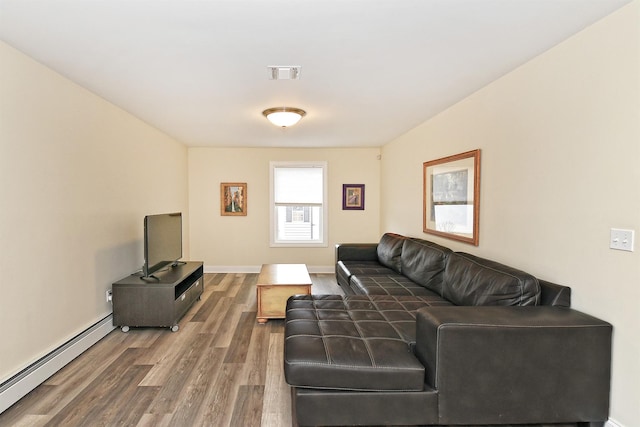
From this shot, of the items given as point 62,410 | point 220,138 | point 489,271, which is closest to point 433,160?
point 489,271

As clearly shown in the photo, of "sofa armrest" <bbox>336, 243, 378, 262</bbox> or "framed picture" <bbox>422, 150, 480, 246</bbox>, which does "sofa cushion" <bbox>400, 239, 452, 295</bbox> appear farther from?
"sofa armrest" <bbox>336, 243, 378, 262</bbox>

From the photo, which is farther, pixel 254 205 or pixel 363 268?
pixel 254 205

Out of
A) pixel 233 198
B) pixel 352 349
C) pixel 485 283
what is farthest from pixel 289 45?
pixel 233 198

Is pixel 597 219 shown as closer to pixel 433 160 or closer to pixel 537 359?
pixel 537 359

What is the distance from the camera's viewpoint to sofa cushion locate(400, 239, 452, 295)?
3.23 metres

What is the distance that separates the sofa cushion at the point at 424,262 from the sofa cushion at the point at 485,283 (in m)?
0.19

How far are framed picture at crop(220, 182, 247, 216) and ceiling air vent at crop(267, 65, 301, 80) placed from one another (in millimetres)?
3633

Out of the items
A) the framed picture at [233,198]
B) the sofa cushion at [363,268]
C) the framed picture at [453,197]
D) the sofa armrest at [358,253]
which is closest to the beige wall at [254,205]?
the framed picture at [233,198]

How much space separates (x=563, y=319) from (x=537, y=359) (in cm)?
28

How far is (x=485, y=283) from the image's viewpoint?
2420 mm

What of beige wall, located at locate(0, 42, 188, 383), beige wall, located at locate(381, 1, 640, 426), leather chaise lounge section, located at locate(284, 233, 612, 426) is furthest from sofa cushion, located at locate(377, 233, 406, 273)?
beige wall, located at locate(0, 42, 188, 383)

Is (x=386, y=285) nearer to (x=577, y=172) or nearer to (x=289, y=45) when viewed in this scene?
(x=577, y=172)

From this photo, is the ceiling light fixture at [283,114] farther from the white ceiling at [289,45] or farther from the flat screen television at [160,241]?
the flat screen television at [160,241]

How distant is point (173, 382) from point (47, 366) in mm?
951
